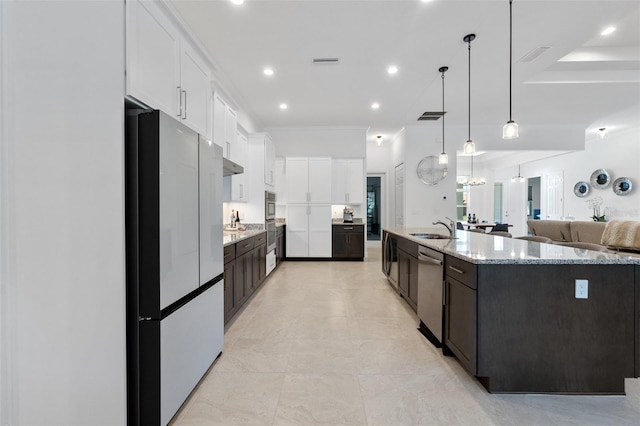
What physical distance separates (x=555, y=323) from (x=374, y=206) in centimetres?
736

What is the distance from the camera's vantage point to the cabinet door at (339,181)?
7.15 m

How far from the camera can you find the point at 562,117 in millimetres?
6477

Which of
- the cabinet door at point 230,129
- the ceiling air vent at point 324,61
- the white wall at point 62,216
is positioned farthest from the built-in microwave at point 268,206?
the white wall at point 62,216

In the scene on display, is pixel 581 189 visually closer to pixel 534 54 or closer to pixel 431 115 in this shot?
pixel 431 115

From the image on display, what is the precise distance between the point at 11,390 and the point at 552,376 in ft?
8.76

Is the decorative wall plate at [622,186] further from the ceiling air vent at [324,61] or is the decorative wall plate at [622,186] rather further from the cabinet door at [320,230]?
the ceiling air vent at [324,61]

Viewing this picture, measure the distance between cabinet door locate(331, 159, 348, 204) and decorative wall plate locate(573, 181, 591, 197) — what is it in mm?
6837

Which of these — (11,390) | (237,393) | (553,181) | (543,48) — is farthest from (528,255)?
(553,181)

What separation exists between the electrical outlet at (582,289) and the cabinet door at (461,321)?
0.63 meters

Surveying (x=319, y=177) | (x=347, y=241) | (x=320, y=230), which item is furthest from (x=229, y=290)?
(x=319, y=177)

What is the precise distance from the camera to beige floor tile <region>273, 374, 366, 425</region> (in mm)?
1728

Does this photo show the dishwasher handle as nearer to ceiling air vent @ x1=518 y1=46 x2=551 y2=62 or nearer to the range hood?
the range hood

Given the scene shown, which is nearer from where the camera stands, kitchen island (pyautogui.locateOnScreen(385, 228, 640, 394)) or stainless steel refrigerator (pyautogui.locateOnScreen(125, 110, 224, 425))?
stainless steel refrigerator (pyautogui.locateOnScreen(125, 110, 224, 425))

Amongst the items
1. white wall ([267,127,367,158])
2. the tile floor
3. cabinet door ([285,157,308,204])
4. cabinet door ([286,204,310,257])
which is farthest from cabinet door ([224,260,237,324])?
white wall ([267,127,367,158])
